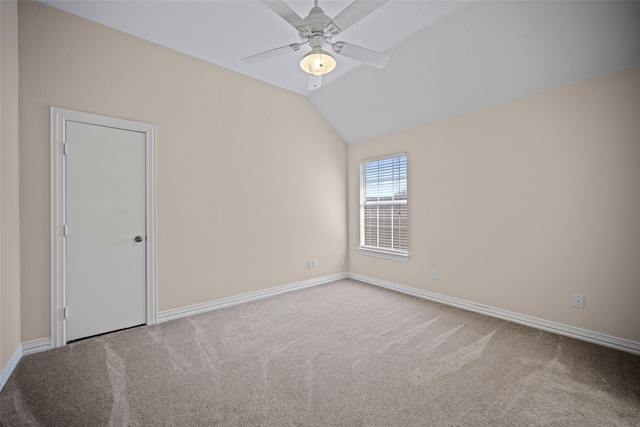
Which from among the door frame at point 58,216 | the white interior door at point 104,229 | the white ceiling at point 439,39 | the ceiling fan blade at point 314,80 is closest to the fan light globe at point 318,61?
the ceiling fan blade at point 314,80

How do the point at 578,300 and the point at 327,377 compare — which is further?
the point at 578,300

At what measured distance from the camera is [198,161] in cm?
322

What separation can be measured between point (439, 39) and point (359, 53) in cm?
108

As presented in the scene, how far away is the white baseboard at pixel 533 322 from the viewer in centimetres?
234

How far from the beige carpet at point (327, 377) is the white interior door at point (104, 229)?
24 cm

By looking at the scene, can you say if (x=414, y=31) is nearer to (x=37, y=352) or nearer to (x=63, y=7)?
(x=63, y=7)

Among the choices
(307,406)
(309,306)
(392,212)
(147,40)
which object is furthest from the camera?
(392,212)

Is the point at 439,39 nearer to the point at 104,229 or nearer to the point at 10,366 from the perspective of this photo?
the point at 104,229

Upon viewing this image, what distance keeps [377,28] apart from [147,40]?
236 cm

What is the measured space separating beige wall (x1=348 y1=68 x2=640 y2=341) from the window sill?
153 millimetres

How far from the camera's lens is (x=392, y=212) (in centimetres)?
422

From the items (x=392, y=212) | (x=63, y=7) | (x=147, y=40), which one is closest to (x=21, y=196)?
(x=63, y=7)

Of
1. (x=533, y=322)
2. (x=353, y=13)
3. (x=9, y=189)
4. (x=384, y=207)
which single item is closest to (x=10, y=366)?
(x=9, y=189)

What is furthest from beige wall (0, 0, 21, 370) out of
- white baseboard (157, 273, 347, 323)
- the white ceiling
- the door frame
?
white baseboard (157, 273, 347, 323)
